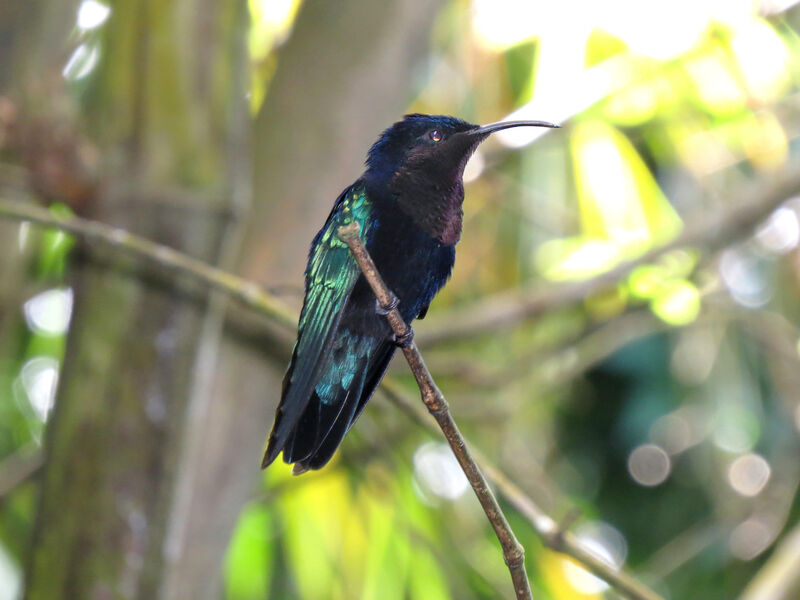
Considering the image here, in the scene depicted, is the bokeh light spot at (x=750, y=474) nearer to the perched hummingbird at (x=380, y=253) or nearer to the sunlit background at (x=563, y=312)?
the sunlit background at (x=563, y=312)

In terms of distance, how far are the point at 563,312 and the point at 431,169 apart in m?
3.87

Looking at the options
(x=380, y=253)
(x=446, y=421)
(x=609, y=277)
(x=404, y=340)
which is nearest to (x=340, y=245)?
(x=380, y=253)

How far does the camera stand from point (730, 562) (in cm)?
607

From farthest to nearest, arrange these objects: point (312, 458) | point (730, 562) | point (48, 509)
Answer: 1. point (730, 562)
2. point (48, 509)
3. point (312, 458)

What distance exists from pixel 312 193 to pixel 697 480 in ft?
12.8

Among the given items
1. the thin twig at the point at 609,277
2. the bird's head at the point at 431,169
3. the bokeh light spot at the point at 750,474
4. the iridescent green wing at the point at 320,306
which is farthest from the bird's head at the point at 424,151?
the bokeh light spot at the point at 750,474

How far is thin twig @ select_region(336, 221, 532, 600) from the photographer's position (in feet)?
5.73

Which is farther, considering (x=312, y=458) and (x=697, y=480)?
(x=697, y=480)

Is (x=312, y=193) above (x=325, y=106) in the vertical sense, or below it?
below

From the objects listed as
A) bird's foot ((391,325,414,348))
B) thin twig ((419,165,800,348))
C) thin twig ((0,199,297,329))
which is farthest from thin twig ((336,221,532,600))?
thin twig ((419,165,800,348))

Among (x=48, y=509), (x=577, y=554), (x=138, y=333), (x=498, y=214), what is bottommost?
(x=577, y=554)

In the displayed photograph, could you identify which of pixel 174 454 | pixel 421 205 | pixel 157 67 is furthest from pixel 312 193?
pixel 421 205

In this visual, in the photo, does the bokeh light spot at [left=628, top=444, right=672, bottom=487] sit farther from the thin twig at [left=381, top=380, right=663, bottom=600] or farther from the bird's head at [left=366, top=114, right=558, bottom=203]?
the bird's head at [left=366, top=114, right=558, bottom=203]

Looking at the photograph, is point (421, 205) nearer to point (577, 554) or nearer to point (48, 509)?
point (577, 554)
